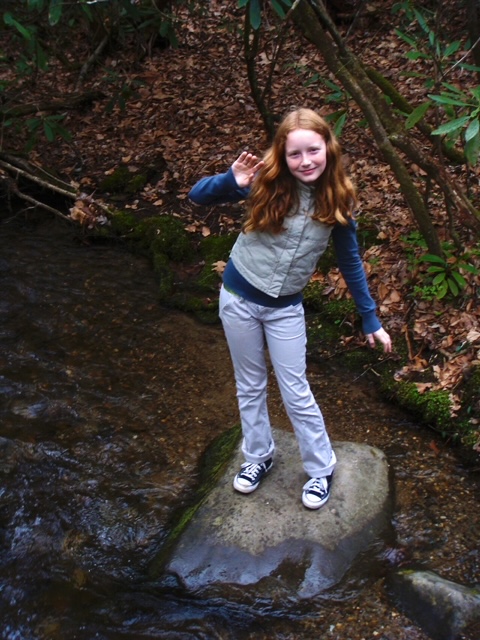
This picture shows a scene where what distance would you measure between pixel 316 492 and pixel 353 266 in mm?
1126

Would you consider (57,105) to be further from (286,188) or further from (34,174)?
(286,188)

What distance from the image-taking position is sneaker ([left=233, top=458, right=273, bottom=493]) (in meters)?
3.27

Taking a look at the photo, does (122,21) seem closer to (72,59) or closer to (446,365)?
(72,59)

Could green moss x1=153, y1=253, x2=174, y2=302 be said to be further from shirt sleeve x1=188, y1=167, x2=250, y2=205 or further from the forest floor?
shirt sleeve x1=188, y1=167, x2=250, y2=205

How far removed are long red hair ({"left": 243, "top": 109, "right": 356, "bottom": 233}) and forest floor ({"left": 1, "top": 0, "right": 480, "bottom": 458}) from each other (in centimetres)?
180

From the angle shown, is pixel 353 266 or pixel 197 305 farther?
pixel 197 305

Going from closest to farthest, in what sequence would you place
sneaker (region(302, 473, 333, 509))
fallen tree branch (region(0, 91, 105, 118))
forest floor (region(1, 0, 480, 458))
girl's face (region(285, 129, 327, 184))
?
1. girl's face (region(285, 129, 327, 184))
2. sneaker (region(302, 473, 333, 509))
3. forest floor (region(1, 0, 480, 458))
4. fallen tree branch (region(0, 91, 105, 118))

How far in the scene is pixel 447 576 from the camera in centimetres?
296

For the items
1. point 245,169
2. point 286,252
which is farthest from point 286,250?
point 245,169

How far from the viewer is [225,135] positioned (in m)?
7.40

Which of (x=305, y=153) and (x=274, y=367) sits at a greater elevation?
(x=305, y=153)

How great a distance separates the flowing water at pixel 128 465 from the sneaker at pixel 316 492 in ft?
1.29

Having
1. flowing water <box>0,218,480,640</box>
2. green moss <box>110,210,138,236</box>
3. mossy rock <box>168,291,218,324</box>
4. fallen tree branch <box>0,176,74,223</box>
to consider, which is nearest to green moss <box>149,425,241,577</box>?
flowing water <box>0,218,480,640</box>

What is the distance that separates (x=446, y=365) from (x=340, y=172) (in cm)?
190
